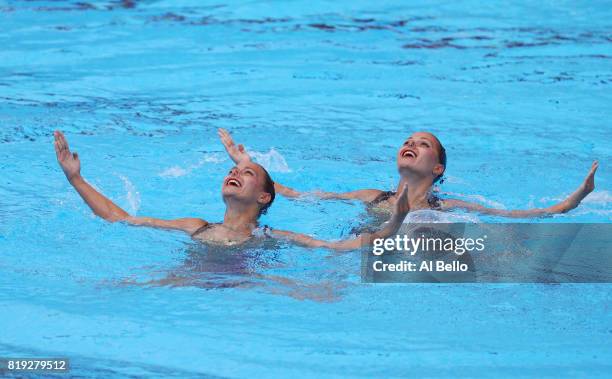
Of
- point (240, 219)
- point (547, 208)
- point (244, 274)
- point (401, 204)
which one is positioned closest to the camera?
point (401, 204)

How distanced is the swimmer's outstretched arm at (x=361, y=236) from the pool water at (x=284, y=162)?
0.07 m

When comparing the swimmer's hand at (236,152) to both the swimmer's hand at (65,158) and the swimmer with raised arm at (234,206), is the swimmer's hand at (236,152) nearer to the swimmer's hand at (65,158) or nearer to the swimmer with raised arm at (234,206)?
the swimmer with raised arm at (234,206)

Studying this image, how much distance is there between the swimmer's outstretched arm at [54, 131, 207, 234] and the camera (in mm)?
5195

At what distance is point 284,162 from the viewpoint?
713 centimetres

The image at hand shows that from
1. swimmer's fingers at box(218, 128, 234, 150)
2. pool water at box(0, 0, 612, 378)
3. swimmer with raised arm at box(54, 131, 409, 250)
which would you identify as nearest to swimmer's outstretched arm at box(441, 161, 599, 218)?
pool water at box(0, 0, 612, 378)

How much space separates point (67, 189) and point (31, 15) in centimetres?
547

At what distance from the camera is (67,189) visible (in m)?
6.51

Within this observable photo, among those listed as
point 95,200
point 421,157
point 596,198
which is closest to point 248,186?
point 95,200

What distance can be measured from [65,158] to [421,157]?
2.12 metres

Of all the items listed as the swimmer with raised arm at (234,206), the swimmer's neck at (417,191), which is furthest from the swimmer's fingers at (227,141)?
the swimmer's neck at (417,191)

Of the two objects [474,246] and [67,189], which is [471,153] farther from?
[67,189]

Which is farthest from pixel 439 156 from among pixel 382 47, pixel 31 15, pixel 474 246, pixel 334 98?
pixel 31 15

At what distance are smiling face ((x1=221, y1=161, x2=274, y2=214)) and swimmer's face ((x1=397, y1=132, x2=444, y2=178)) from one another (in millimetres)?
875

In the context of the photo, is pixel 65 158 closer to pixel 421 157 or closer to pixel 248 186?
pixel 248 186
